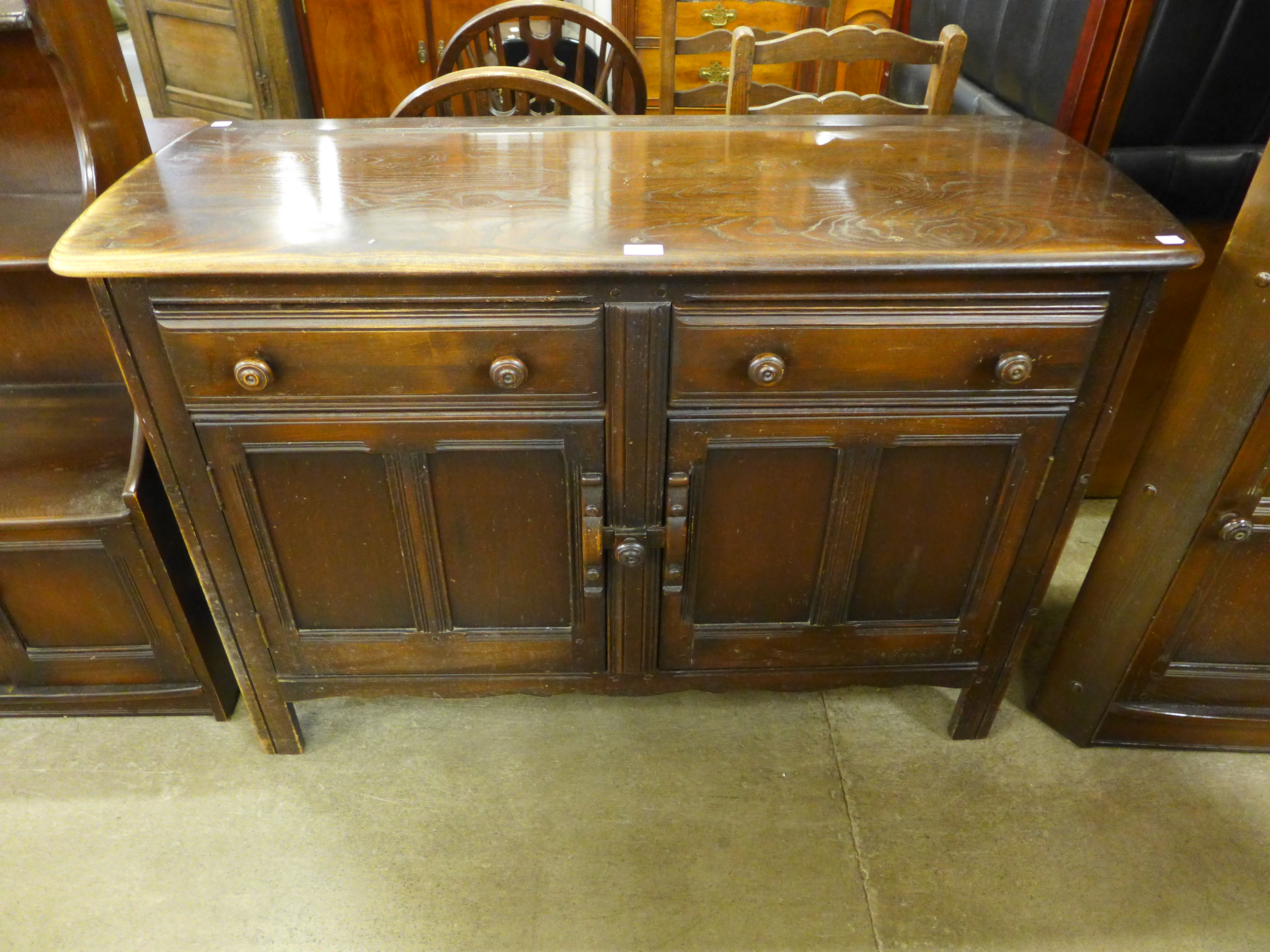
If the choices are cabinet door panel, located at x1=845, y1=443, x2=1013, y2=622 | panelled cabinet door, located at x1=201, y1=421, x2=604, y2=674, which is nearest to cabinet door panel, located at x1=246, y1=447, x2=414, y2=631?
panelled cabinet door, located at x1=201, y1=421, x2=604, y2=674

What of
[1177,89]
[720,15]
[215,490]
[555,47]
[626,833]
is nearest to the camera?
[215,490]

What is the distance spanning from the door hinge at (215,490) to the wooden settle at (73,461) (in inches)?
9.2

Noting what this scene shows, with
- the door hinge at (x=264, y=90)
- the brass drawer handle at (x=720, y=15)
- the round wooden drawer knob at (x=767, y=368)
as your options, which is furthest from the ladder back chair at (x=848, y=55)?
the door hinge at (x=264, y=90)

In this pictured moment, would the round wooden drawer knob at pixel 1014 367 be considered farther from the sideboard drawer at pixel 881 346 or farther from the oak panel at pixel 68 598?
A: the oak panel at pixel 68 598

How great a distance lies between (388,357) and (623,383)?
29 centimetres

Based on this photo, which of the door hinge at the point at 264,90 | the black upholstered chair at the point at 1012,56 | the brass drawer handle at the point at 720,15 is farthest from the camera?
the door hinge at the point at 264,90

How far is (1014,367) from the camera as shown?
1.12 meters

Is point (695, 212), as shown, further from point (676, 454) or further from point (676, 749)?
point (676, 749)

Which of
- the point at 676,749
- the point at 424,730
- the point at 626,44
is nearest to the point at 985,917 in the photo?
the point at 676,749

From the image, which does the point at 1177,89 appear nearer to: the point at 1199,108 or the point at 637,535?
the point at 1199,108

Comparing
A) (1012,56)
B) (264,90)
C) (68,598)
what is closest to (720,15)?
(1012,56)

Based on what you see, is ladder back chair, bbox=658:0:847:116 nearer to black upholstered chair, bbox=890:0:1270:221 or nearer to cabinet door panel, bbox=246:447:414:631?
black upholstered chair, bbox=890:0:1270:221

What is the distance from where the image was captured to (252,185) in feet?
3.99

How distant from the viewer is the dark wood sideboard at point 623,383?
1.07 metres
